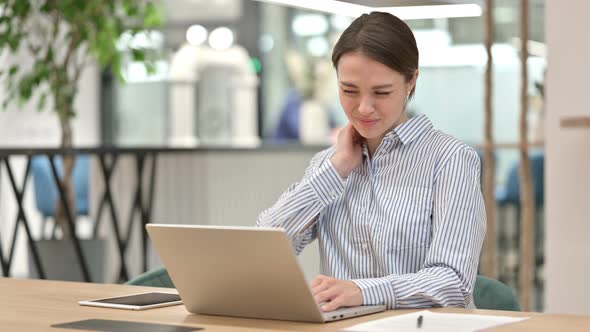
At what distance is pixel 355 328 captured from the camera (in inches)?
74.1

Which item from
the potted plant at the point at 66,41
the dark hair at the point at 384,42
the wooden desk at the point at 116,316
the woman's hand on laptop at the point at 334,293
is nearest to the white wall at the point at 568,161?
the dark hair at the point at 384,42

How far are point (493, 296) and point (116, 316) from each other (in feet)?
2.72

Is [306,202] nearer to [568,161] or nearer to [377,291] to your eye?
[377,291]

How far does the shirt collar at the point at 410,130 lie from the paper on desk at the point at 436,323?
1.74 ft

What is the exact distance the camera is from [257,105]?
7.01 metres

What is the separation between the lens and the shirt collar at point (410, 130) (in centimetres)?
247

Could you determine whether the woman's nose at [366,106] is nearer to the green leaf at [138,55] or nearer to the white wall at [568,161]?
the white wall at [568,161]

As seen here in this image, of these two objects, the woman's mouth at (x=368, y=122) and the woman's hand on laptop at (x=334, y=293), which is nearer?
the woman's hand on laptop at (x=334, y=293)

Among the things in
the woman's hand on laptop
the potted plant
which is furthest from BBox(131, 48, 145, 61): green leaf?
the woman's hand on laptop

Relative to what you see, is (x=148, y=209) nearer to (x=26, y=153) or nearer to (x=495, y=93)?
(x=26, y=153)

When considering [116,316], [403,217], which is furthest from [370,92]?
[116,316]

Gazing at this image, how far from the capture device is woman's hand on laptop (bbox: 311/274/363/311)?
205 cm

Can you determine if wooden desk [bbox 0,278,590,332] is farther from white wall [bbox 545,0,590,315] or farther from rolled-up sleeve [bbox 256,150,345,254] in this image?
white wall [bbox 545,0,590,315]

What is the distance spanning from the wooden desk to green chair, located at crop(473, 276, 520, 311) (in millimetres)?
350
